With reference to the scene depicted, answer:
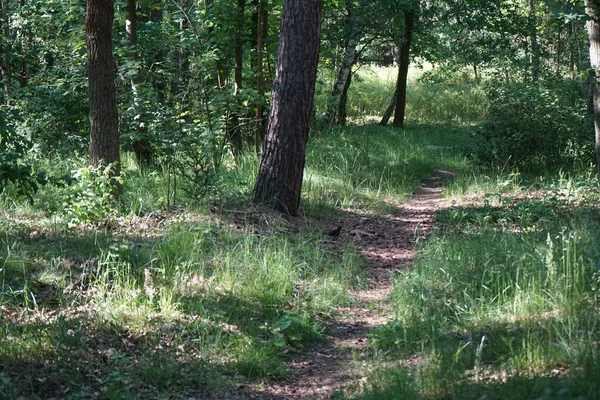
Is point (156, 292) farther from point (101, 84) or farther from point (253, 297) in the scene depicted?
point (101, 84)

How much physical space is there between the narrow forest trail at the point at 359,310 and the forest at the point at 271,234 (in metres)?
0.03

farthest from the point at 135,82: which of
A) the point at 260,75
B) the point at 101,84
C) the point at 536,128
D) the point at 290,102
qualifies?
the point at 536,128

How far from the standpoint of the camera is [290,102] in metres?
9.09

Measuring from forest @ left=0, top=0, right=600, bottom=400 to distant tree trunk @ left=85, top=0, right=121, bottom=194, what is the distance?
0.09 ft

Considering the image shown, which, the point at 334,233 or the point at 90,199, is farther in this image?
the point at 334,233

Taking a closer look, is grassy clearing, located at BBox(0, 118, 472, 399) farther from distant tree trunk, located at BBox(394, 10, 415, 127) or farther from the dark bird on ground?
distant tree trunk, located at BBox(394, 10, 415, 127)

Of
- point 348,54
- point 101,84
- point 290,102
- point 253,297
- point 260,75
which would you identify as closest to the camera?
point 253,297

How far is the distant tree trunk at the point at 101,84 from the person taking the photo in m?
8.27

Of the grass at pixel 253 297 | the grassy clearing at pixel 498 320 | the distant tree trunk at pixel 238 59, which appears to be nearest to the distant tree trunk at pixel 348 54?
the distant tree trunk at pixel 238 59

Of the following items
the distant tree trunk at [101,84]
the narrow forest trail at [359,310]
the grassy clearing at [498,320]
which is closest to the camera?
the grassy clearing at [498,320]

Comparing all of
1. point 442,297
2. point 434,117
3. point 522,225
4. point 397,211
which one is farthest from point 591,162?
point 434,117

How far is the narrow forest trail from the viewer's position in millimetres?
4887

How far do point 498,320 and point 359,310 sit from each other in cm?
172

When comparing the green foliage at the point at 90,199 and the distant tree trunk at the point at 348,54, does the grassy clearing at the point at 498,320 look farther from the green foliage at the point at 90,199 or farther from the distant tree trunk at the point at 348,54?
the distant tree trunk at the point at 348,54
